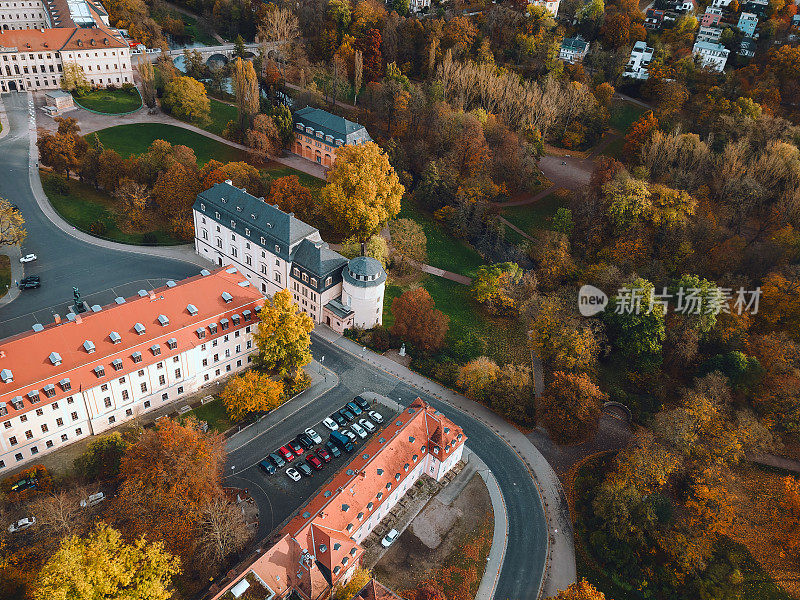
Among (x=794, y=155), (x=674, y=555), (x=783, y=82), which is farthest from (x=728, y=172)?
(x=674, y=555)

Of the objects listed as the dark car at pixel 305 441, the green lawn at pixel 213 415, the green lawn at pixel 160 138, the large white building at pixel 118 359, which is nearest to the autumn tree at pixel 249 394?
the green lawn at pixel 213 415

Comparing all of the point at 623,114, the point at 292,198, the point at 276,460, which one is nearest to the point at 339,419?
the point at 276,460

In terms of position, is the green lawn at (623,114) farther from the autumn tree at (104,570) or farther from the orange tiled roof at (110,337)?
the autumn tree at (104,570)

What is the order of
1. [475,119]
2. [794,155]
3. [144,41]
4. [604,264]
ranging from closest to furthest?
1. [604,264]
2. [794,155]
3. [475,119]
4. [144,41]

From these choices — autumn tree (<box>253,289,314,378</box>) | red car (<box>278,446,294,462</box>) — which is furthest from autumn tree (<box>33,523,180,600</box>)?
autumn tree (<box>253,289,314,378</box>)

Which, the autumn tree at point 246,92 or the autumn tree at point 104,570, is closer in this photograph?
the autumn tree at point 104,570

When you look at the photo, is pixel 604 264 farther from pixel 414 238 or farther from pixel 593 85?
pixel 593 85

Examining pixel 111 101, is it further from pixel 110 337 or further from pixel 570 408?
pixel 570 408
